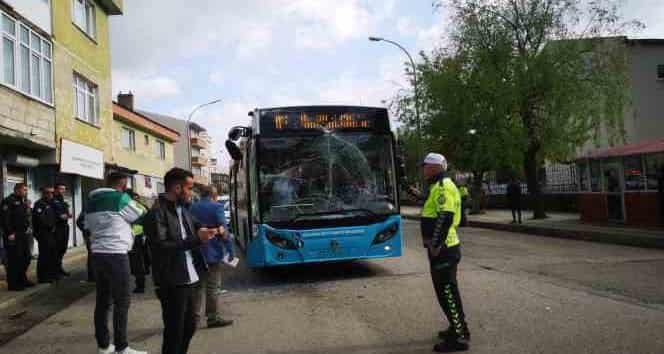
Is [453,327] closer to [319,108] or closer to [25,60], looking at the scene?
[319,108]

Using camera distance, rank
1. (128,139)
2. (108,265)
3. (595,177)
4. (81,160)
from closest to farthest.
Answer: (108,265) → (81,160) → (595,177) → (128,139)

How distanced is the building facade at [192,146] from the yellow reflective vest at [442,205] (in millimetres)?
56712

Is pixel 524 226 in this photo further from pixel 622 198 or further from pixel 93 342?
pixel 93 342

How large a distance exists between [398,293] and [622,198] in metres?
12.8

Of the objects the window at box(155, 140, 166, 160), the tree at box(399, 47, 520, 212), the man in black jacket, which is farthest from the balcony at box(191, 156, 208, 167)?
the man in black jacket

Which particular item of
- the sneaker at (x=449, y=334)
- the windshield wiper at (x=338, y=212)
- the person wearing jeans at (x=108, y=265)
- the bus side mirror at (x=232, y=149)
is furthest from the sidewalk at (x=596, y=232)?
the person wearing jeans at (x=108, y=265)

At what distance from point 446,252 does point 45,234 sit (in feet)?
27.3

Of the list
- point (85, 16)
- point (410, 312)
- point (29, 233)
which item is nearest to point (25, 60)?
point (85, 16)

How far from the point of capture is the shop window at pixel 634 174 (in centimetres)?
1720

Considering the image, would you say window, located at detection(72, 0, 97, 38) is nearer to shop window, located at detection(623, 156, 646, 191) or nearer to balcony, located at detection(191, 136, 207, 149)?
shop window, located at detection(623, 156, 646, 191)

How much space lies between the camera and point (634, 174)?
1753 centimetres

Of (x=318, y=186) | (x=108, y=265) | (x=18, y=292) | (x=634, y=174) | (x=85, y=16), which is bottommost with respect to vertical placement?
(x=18, y=292)

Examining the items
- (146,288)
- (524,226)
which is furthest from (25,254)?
(524,226)

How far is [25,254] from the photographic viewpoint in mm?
10273
